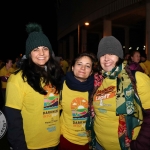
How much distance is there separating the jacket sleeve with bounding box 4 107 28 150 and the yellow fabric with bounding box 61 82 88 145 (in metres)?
0.71

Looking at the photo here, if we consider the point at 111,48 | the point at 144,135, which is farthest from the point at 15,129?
the point at 111,48

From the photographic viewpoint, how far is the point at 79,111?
9.50 ft

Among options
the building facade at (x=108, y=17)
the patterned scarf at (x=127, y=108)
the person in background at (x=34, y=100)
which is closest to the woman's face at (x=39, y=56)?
the person in background at (x=34, y=100)

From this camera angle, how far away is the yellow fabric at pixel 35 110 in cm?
238

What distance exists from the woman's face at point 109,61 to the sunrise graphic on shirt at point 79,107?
512 millimetres

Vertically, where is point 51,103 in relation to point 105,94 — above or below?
below

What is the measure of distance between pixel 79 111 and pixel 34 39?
108cm

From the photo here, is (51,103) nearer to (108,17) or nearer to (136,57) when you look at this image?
(136,57)

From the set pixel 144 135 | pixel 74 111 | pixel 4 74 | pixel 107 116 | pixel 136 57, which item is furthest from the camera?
pixel 4 74

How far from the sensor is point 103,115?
2641 millimetres

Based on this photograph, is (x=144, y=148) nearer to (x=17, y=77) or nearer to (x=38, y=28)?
(x=17, y=77)

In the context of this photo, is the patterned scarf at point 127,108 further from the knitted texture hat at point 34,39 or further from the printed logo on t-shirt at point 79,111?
the knitted texture hat at point 34,39

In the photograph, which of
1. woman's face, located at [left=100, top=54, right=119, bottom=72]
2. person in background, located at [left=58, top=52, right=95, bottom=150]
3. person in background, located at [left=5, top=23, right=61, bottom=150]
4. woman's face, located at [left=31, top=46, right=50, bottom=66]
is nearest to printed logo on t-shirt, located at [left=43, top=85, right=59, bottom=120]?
person in background, located at [left=5, top=23, right=61, bottom=150]

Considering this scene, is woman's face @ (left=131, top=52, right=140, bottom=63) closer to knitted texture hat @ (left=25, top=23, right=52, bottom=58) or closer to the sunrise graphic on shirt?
the sunrise graphic on shirt
